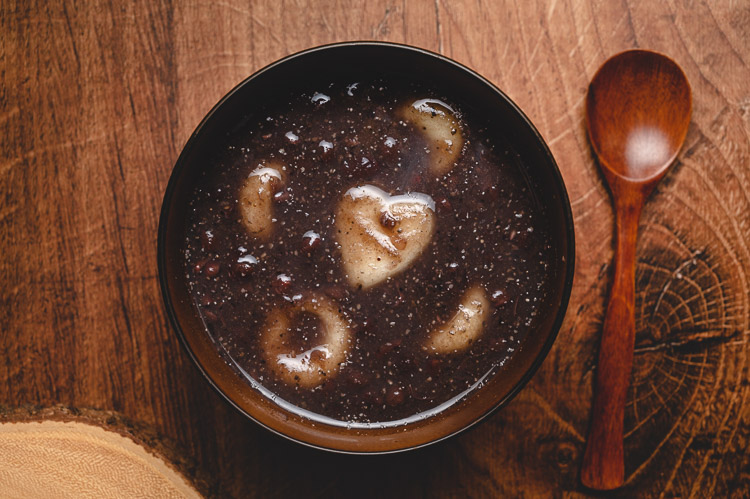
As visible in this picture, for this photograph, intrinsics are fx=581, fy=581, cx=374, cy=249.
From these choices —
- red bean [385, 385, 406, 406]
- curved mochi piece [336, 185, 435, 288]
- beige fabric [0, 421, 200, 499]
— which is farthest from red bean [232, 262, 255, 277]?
beige fabric [0, 421, 200, 499]

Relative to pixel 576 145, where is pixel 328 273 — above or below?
below

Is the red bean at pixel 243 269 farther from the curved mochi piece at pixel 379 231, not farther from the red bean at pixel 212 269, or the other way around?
the curved mochi piece at pixel 379 231

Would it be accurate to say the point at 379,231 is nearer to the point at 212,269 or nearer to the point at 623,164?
the point at 212,269

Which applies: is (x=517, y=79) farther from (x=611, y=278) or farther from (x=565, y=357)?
(x=565, y=357)

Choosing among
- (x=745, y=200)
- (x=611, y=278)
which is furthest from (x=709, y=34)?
(x=611, y=278)

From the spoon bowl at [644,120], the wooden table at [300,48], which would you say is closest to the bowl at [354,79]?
the wooden table at [300,48]

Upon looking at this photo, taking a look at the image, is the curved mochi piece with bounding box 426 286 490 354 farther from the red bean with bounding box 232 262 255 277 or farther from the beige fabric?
the beige fabric
